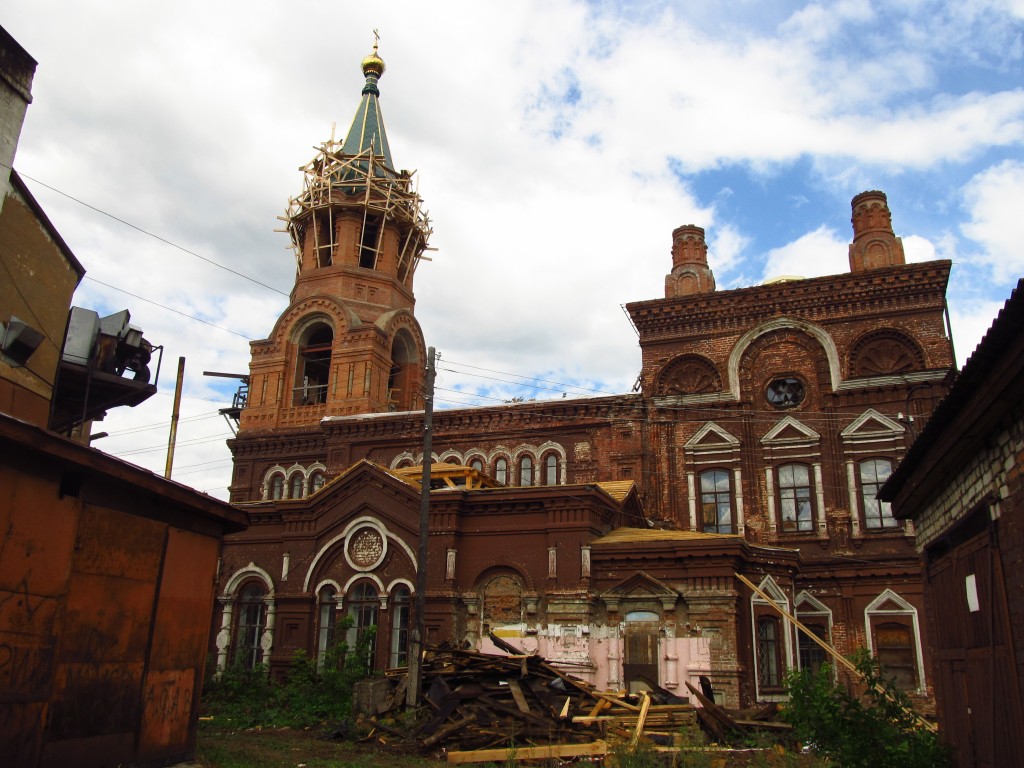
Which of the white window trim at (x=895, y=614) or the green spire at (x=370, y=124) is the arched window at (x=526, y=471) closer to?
the white window trim at (x=895, y=614)

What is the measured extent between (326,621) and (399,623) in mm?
2369

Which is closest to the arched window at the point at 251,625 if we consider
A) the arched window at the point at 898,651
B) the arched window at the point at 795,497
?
the arched window at the point at 795,497

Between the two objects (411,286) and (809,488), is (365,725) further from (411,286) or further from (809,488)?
(411,286)

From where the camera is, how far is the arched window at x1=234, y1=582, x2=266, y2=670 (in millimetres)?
23891

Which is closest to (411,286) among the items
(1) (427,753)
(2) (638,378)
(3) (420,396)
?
(3) (420,396)

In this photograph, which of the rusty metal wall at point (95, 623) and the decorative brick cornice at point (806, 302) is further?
the decorative brick cornice at point (806, 302)

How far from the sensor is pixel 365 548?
23391mm

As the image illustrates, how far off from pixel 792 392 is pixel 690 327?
3.92m

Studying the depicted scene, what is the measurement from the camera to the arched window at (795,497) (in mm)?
25375

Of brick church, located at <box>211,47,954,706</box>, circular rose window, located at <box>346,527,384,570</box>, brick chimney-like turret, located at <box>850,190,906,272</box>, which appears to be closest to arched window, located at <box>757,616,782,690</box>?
brick church, located at <box>211,47,954,706</box>

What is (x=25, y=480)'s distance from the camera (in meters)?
9.14

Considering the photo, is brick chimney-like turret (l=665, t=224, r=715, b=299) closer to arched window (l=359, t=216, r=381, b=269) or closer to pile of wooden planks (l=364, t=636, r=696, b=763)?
arched window (l=359, t=216, r=381, b=269)

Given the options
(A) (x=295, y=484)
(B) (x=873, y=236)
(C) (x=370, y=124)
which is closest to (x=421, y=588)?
(A) (x=295, y=484)

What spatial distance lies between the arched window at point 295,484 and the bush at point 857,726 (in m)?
24.0
